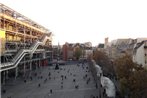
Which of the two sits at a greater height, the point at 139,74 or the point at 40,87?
the point at 139,74

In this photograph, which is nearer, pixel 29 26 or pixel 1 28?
pixel 1 28

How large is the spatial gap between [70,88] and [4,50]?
17596mm

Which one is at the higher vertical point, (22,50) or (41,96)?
(22,50)

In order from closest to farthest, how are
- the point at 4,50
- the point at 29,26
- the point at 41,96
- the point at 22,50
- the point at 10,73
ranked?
the point at 41,96
the point at 4,50
the point at 22,50
the point at 10,73
the point at 29,26

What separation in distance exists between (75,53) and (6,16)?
3389 inches

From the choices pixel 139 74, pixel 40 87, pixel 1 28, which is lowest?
pixel 40 87

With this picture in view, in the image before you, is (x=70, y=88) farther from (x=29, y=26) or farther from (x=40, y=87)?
(x=29, y=26)

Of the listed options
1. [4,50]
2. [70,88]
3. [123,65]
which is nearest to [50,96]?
[70,88]

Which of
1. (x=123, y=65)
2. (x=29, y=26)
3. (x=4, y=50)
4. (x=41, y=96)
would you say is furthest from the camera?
(x=29, y=26)

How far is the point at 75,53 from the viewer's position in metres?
155

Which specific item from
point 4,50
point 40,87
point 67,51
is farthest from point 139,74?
point 67,51

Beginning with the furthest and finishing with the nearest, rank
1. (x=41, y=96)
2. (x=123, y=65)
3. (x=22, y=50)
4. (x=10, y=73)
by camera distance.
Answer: (x=10, y=73) < (x=22, y=50) < (x=123, y=65) < (x=41, y=96)

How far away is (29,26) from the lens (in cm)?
9544

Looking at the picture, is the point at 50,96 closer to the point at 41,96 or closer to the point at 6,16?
the point at 41,96
